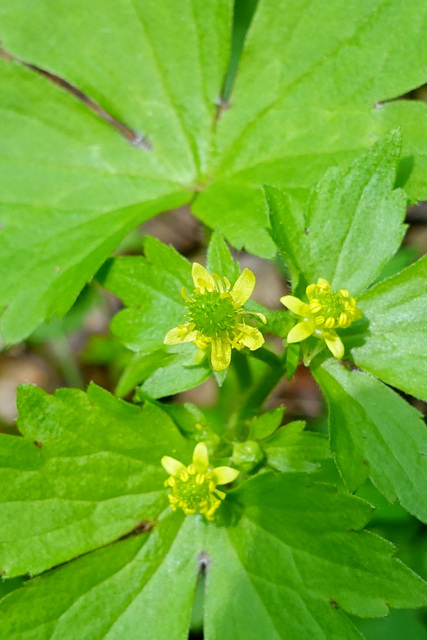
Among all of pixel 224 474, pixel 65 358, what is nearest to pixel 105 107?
pixel 224 474

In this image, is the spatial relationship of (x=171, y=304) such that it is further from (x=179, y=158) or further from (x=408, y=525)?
(x=408, y=525)

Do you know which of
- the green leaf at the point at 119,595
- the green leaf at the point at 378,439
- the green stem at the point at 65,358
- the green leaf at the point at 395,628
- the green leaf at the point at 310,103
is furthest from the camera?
the green stem at the point at 65,358

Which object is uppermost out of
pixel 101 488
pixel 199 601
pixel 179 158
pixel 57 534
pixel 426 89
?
pixel 426 89

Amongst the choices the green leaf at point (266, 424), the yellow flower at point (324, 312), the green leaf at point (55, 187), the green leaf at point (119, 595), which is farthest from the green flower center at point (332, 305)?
the green leaf at point (55, 187)

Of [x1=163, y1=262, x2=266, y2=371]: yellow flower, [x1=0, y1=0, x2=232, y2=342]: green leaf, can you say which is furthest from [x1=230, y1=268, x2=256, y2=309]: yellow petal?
[x1=0, y1=0, x2=232, y2=342]: green leaf

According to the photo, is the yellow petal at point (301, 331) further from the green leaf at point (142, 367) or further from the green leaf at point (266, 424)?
the green leaf at point (142, 367)

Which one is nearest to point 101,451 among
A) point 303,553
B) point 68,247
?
point 303,553
